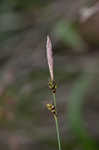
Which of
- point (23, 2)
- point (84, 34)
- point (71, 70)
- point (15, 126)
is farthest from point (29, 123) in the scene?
point (23, 2)

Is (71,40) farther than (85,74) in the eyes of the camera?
No

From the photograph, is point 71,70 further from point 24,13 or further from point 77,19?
point 24,13

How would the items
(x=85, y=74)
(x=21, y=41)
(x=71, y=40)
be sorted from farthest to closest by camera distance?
(x=21, y=41) < (x=85, y=74) < (x=71, y=40)

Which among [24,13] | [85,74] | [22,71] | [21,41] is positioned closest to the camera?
[85,74]

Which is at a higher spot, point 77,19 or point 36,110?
point 77,19

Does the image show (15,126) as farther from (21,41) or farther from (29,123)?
(21,41)

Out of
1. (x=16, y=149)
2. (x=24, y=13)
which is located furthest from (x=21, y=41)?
(x=16, y=149)

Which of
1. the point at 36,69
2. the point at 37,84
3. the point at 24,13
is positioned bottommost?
the point at 37,84
